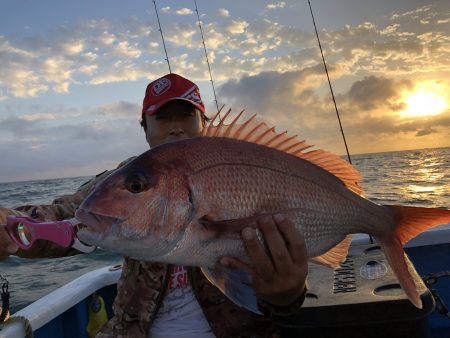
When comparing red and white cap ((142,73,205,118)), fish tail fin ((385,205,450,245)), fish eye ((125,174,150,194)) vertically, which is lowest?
fish tail fin ((385,205,450,245))

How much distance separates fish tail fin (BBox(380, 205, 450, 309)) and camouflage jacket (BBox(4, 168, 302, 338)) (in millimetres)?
682

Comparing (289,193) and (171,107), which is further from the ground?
(171,107)

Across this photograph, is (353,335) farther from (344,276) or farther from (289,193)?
(289,193)

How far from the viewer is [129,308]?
2.18 metres

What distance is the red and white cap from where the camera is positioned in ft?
8.41

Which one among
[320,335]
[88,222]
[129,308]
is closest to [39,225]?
[88,222]

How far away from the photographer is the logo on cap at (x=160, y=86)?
2.62m

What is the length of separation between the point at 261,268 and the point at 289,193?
1.08 ft

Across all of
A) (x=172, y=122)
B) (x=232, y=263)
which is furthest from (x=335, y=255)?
(x=172, y=122)

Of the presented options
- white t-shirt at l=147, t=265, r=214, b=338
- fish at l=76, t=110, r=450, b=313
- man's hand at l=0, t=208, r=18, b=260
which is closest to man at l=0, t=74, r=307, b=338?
white t-shirt at l=147, t=265, r=214, b=338

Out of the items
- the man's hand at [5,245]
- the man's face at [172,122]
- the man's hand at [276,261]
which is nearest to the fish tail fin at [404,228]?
the man's hand at [276,261]

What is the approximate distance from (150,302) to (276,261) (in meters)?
0.80

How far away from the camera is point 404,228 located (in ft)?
A: 5.94

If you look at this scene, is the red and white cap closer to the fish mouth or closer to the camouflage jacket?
the camouflage jacket
